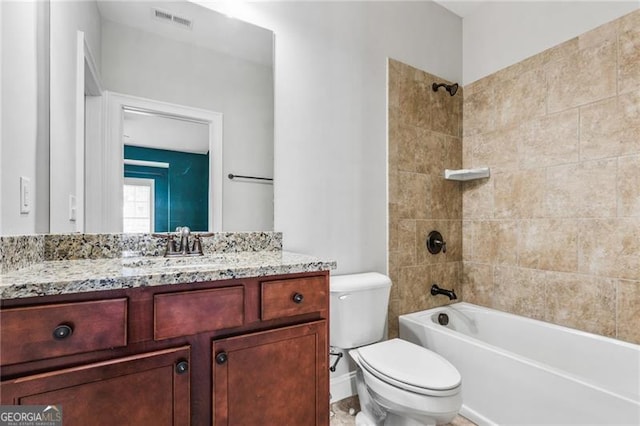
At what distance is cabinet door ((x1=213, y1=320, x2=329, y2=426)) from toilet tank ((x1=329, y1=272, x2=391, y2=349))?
0.50 metres

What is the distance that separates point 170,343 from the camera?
90 centimetres

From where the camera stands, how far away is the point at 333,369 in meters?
1.78

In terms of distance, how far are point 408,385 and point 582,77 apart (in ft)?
6.43

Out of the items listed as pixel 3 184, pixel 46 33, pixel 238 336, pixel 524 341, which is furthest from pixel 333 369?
pixel 46 33

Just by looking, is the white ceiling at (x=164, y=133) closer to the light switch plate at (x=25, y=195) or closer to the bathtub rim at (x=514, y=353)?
the light switch plate at (x=25, y=195)

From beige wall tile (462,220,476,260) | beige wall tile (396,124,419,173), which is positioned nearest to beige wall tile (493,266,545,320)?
beige wall tile (462,220,476,260)

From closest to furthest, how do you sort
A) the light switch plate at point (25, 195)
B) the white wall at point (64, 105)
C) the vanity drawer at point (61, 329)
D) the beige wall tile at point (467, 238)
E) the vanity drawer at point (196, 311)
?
the vanity drawer at point (61, 329), the vanity drawer at point (196, 311), the light switch plate at point (25, 195), the white wall at point (64, 105), the beige wall tile at point (467, 238)

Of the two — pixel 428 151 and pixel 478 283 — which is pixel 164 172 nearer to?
pixel 428 151

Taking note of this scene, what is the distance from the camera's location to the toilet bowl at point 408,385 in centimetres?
126

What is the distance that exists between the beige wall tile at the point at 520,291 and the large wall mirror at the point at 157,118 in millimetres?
1693

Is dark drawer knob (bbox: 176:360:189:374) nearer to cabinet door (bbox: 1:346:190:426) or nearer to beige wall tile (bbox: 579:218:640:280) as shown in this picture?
cabinet door (bbox: 1:346:190:426)

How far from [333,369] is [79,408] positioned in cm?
127

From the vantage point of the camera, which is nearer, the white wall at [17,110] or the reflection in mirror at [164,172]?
the white wall at [17,110]

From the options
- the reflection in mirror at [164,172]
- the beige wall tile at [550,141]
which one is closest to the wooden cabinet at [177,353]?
the reflection in mirror at [164,172]
